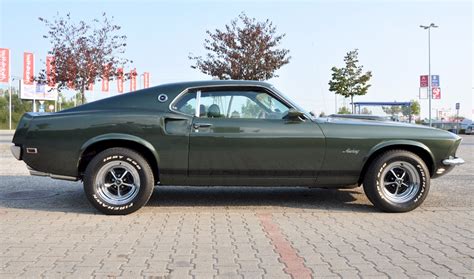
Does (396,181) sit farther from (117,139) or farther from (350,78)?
(350,78)

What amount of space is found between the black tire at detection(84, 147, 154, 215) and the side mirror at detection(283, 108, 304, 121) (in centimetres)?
172

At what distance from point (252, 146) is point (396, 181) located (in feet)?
5.88

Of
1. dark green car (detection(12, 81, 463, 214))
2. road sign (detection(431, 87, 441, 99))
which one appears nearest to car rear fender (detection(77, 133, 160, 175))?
dark green car (detection(12, 81, 463, 214))

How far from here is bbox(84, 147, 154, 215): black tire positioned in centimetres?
530

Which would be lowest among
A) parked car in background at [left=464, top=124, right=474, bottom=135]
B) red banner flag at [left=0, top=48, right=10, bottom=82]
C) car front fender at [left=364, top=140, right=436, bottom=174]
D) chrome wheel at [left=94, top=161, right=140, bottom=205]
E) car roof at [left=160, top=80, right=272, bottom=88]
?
chrome wheel at [left=94, top=161, right=140, bottom=205]

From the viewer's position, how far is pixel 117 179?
5.37 m

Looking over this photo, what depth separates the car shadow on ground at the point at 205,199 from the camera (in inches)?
229

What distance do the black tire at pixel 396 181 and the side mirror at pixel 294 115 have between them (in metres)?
1.03

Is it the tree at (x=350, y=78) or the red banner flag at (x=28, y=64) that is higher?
the red banner flag at (x=28, y=64)

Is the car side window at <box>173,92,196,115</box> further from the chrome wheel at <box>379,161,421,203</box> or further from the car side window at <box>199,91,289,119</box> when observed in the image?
the chrome wheel at <box>379,161,421,203</box>

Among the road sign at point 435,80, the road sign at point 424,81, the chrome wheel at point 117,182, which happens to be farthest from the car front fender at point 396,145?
the road sign at point 424,81

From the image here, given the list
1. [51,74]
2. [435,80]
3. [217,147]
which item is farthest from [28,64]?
[217,147]

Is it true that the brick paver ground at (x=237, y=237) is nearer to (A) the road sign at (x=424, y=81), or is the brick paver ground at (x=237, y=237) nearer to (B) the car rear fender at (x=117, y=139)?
(B) the car rear fender at (x=117, y=139)

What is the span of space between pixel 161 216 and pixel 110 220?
22.5 inches
